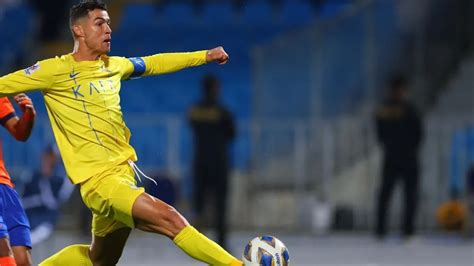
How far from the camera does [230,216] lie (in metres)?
20.7

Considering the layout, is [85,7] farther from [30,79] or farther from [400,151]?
[400,151]

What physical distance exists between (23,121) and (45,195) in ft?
15.5

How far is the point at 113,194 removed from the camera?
8375 mm

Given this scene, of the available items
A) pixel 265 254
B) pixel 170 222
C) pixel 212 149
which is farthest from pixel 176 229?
pixel 212 149

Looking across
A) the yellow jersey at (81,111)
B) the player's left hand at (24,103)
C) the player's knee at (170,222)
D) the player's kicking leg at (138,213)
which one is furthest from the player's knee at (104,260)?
the player's left hand at (24,103)

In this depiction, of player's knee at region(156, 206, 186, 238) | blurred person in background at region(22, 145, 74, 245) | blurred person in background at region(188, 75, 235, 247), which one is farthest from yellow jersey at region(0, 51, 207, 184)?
blurred person in background at region(188, 75, 235, 247)

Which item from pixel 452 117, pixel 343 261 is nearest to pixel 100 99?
pixel 343 261

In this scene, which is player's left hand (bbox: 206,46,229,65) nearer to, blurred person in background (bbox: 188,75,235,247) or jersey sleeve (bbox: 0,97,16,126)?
jersey sleeve (bbox: 0,97,16,126)

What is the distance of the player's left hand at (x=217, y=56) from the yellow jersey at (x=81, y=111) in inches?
26.2

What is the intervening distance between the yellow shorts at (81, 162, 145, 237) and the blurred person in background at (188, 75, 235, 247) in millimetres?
7334

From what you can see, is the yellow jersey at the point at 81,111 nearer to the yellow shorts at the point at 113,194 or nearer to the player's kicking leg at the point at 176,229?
the yellow shorts at the point at 113,194

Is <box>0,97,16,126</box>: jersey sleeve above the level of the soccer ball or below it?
above

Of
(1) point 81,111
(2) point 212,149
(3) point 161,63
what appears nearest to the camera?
(1) point 81,111

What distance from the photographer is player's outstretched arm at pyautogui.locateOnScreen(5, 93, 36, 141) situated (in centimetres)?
910
